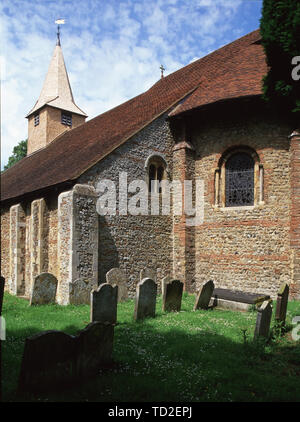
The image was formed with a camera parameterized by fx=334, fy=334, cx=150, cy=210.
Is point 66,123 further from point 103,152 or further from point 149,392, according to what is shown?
point 149,392

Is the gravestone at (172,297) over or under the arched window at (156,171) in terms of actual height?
under

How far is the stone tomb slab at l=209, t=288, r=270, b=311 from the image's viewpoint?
8.73 metres

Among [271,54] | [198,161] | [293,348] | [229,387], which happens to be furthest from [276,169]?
[229,387]

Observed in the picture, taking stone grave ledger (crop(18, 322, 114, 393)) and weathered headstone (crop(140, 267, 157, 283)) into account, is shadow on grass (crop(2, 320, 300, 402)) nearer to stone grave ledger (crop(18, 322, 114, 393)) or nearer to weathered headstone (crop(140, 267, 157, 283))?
stone grave ledger (crop(18, 322, 114, 393))

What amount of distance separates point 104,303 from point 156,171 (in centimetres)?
672

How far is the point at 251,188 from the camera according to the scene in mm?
11461

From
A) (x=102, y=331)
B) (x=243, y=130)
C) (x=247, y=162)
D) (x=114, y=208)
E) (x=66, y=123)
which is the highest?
(x=66, y=123)

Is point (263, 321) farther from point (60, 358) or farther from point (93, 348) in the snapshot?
point (60, 358)

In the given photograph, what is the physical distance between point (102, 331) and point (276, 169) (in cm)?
852

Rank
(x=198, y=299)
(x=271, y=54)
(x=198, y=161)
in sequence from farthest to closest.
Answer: (x=198, y=161) < (x=198, y=299) < (x=271, y=54)

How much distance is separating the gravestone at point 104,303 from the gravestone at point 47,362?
8.08ft

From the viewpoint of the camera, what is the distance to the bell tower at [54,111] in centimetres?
A: 2427

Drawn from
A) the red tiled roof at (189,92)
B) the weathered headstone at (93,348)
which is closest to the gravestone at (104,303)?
the weathered headstone at (93,348)

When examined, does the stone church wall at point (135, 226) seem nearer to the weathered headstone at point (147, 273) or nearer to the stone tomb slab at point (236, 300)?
the weathered headstone at point (147, 273)
